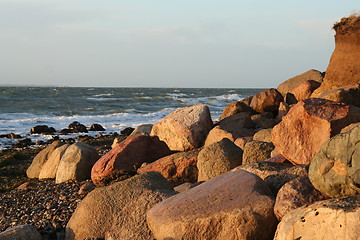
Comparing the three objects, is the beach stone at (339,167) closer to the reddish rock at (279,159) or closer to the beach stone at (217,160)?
the reddish rock at (279,159)

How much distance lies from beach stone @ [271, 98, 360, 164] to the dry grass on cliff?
6068 millimetres

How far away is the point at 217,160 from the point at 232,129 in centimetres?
280

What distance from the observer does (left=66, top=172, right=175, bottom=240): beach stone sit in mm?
5504

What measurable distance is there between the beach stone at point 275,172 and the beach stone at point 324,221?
1.12 meters

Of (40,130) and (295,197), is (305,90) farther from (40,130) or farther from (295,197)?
(40,130)

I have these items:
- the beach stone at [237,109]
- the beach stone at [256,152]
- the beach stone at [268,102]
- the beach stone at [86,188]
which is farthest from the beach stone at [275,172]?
the beach stone at [268,102]

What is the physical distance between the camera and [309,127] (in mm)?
6027

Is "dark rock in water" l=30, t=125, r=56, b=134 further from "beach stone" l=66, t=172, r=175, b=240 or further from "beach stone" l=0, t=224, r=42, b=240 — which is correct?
"beach stone" l=0, t=224, r=42, b=240

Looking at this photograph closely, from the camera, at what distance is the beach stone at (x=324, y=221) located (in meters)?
3.64

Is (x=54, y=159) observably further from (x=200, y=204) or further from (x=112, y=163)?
(x=200, y=204)

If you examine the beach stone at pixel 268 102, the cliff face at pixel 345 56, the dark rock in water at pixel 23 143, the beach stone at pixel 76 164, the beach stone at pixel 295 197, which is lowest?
the dark rock in water at pixel 23 143

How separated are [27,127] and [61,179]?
14.8 meters

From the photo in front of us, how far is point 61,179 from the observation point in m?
9.98

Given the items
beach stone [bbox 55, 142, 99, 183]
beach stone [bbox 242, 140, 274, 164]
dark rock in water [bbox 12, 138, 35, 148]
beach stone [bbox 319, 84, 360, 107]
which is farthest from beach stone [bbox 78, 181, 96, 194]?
dark rock in water [bbox 12, 138, 35, 148]
